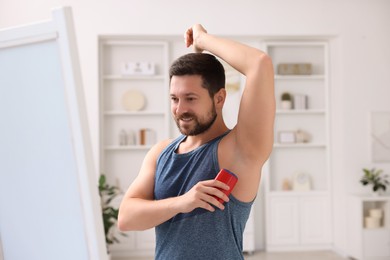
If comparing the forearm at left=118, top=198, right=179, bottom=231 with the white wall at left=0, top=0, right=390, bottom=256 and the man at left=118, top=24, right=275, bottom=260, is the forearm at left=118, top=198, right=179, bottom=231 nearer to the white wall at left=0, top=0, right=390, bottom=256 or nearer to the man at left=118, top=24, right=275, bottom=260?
the man at left=118, top=24, right=275, bottom=260

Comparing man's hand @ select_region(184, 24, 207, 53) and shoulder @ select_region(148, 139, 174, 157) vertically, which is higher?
man's hand @ select_region(184, 24, 207, 53)

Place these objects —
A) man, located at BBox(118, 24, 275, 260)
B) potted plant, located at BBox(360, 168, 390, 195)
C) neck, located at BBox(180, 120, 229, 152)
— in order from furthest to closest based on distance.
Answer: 1. potted plant, located at BBox(360, 168, 390, 195)
2. neck, located at BBox(180, 120, 229, 152)
3. man, located at BBox(118, 24, 275, 260)

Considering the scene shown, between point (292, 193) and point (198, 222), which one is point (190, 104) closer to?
point (198, 222)

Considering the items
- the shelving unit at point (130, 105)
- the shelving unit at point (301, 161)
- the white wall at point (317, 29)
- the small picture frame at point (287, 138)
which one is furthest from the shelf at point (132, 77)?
the small picture frame at point (287, 138)

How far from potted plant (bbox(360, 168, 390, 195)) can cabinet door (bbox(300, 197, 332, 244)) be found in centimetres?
58

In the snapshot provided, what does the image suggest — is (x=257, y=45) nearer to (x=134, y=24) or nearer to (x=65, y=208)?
(x=134, y=24)

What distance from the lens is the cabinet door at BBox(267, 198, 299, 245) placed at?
19.6ft

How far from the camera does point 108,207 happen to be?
16.9 ft

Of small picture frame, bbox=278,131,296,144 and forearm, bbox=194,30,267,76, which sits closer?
forearm, bbox=194,30,267,76

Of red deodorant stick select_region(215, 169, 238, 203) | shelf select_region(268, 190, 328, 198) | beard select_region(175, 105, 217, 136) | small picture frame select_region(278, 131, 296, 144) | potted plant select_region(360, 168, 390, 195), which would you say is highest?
beard select_region(175, 105, 217, 136)

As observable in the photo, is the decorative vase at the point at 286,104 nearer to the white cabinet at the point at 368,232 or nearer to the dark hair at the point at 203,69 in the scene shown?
the white cabinet at the point at 368,232

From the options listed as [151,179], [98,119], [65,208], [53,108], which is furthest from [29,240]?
[98,119]

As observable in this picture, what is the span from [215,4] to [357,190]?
2.79m

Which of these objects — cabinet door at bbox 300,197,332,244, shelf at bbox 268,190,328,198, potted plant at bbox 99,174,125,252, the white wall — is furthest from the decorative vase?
potted plant at bbox 99,174,125,252
